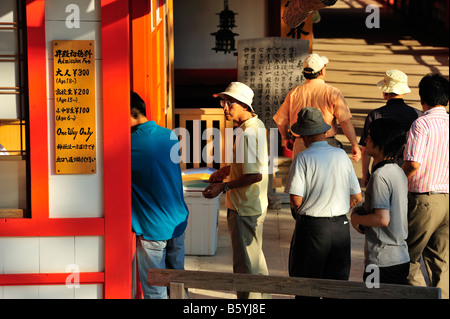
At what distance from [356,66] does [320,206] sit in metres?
18.6

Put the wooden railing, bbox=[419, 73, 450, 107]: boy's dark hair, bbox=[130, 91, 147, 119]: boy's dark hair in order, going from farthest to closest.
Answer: the wooden railing
bbox=[419, 73, 450, 107]: boy's dark hair
bbox=[130, 91, 147, 119]: boy's dark hair

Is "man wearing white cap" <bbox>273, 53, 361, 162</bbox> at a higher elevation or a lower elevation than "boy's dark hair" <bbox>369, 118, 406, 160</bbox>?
higher

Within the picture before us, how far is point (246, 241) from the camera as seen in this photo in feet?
20.5

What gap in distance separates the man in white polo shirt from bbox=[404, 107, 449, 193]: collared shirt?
2.77 feet

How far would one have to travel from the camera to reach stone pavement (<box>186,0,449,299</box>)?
8203 millimetres

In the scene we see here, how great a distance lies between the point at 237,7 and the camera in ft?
43.1

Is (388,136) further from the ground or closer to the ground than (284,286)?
further from the ground

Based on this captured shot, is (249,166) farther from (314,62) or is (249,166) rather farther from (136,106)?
(314,62)

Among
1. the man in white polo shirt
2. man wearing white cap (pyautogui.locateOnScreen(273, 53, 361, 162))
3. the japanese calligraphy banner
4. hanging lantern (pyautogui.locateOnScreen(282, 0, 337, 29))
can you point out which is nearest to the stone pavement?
man wearing white cap (pyautogui.locateOnScreen(273, 53, 361, 162))

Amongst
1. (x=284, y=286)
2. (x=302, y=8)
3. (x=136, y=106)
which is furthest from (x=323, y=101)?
(x=284, y=286)

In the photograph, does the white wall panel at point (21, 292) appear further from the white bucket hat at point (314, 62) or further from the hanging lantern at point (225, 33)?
the hanging lantern at point (225, 33)

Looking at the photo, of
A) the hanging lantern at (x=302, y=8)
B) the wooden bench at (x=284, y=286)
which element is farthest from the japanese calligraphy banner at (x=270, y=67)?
the wooden bench at (x=284, y=286)

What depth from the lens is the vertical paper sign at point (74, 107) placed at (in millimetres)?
5199

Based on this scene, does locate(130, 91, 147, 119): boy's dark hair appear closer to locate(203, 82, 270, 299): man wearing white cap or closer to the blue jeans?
locate(203, 82, 270, 299): man wearing white cap
